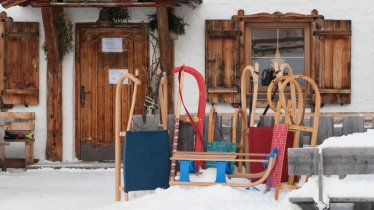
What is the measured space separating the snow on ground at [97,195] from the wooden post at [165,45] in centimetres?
175

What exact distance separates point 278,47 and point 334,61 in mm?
928

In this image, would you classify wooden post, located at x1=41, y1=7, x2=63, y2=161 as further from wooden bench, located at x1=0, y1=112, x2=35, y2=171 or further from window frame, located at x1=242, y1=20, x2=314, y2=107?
window frame, located at x1=242, y1=20, x2=314, y2=107

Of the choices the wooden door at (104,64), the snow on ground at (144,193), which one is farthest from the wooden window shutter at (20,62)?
the snow on ground at (144,193)

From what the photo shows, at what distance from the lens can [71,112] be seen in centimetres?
1276

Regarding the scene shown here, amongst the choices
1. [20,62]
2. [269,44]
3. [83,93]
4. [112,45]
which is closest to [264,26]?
[269,44]

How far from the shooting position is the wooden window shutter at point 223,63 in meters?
12.6

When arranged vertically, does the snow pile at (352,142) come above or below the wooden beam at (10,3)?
below

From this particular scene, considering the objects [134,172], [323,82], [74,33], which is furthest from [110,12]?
[134,172]

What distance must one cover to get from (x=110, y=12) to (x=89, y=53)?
0.75 m

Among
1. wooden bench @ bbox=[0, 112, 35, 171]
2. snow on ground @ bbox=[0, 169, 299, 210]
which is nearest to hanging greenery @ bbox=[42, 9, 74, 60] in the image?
wooden bench @ bbox=[0, 112, 35, 171]

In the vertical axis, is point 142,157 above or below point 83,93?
below

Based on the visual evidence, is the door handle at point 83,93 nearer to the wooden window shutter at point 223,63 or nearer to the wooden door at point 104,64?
the wooden door at point 104,64

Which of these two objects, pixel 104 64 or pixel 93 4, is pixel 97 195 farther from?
pixel 104 64

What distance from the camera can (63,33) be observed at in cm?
1259
